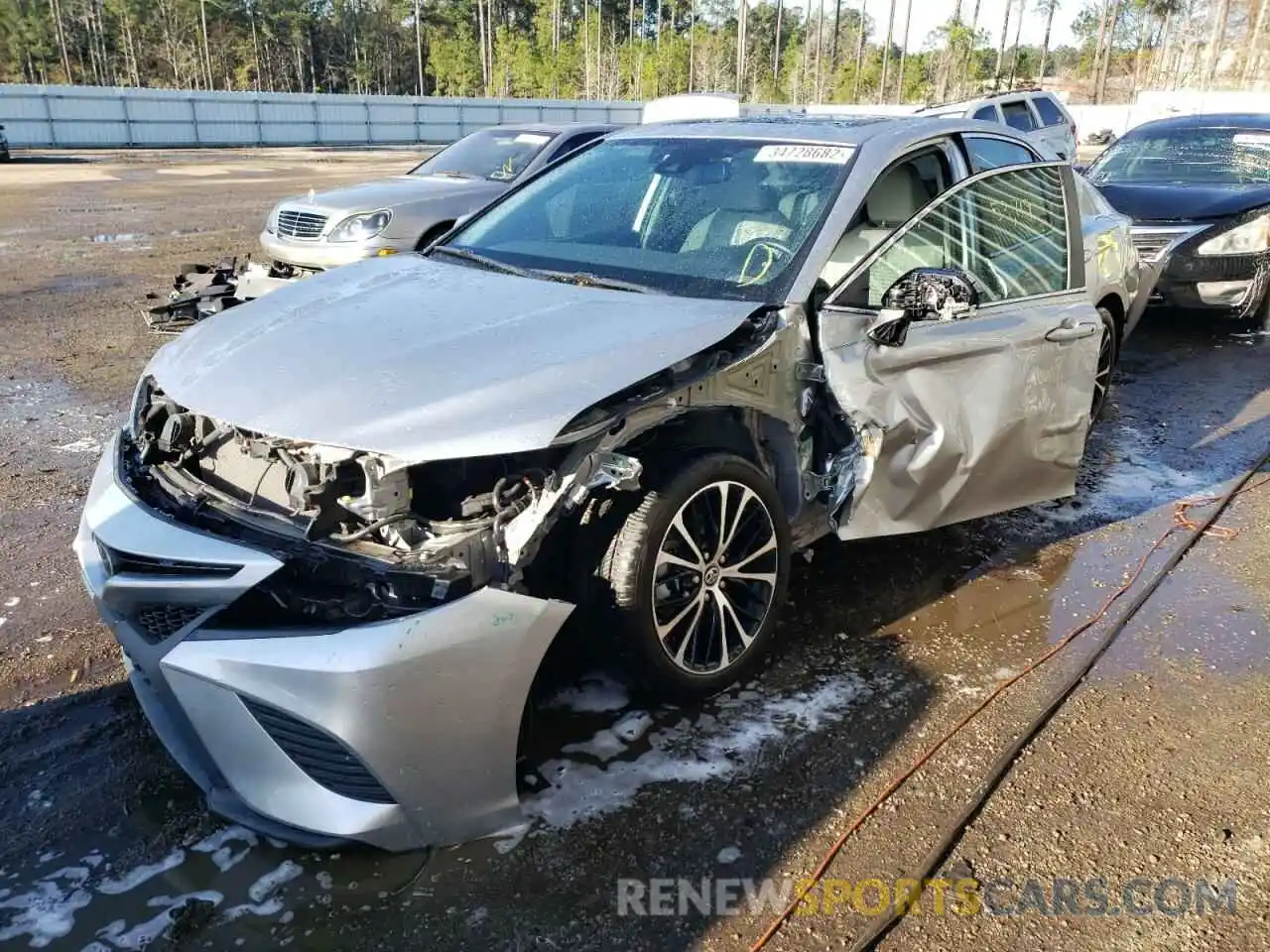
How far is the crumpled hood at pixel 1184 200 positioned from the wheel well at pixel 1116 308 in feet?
8.68

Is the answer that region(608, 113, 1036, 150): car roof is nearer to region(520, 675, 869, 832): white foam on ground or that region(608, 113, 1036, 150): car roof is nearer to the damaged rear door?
the damaged rear door

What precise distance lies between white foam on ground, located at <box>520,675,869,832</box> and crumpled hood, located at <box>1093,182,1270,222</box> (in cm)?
664

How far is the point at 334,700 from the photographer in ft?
7.39

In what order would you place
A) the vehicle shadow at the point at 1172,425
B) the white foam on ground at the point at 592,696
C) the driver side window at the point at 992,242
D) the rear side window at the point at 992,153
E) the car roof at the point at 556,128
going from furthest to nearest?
the car roof at the point at 556,128 → the vehicle shadow at the point at 1172,425 → the rear side window at the point at 992,153 → the driver side window at the point at 992,242 → the white foam on ground at the point at 592,696

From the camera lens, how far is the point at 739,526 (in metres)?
3.17

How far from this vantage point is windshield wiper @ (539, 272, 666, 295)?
3395 millimetres

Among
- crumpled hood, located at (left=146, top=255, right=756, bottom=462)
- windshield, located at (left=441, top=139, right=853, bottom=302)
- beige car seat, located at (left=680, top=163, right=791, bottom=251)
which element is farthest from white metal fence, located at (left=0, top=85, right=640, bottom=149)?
beige car seat, located at (left=680, top=163, right=791, bottom=251)

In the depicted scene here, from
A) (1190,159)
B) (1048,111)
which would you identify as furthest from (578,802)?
(1048,111)

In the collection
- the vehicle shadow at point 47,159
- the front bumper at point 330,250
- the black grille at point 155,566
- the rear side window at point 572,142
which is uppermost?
the rear side window at point 572,142

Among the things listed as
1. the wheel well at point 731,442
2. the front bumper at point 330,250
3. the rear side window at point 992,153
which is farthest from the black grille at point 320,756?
the front bumper at point 330,250

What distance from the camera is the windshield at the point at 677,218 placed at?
3.46m

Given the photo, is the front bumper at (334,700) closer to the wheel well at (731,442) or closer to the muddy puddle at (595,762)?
the muddy puddle at (595,762)

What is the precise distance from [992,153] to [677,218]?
180 centimetres

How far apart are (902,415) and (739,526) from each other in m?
0.78
